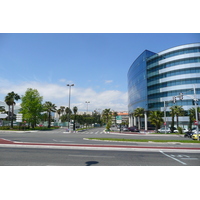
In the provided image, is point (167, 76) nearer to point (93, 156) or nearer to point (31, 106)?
point (31, 106)

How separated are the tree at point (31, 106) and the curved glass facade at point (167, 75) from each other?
3833 centimetres

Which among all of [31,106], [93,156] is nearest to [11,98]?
[31,106]

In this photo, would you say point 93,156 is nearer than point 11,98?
Yes

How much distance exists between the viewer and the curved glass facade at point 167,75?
4906 centimetres

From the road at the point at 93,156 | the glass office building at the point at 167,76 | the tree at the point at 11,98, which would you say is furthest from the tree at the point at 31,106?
the road at the point at 93,156

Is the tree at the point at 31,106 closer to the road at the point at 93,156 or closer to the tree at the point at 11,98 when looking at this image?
the tree at the point at 11,98

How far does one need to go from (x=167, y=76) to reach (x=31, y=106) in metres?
48.4

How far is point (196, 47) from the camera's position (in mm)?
49156

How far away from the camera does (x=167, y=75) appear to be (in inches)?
2104

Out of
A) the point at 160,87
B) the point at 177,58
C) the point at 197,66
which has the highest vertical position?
the point at 177,58
